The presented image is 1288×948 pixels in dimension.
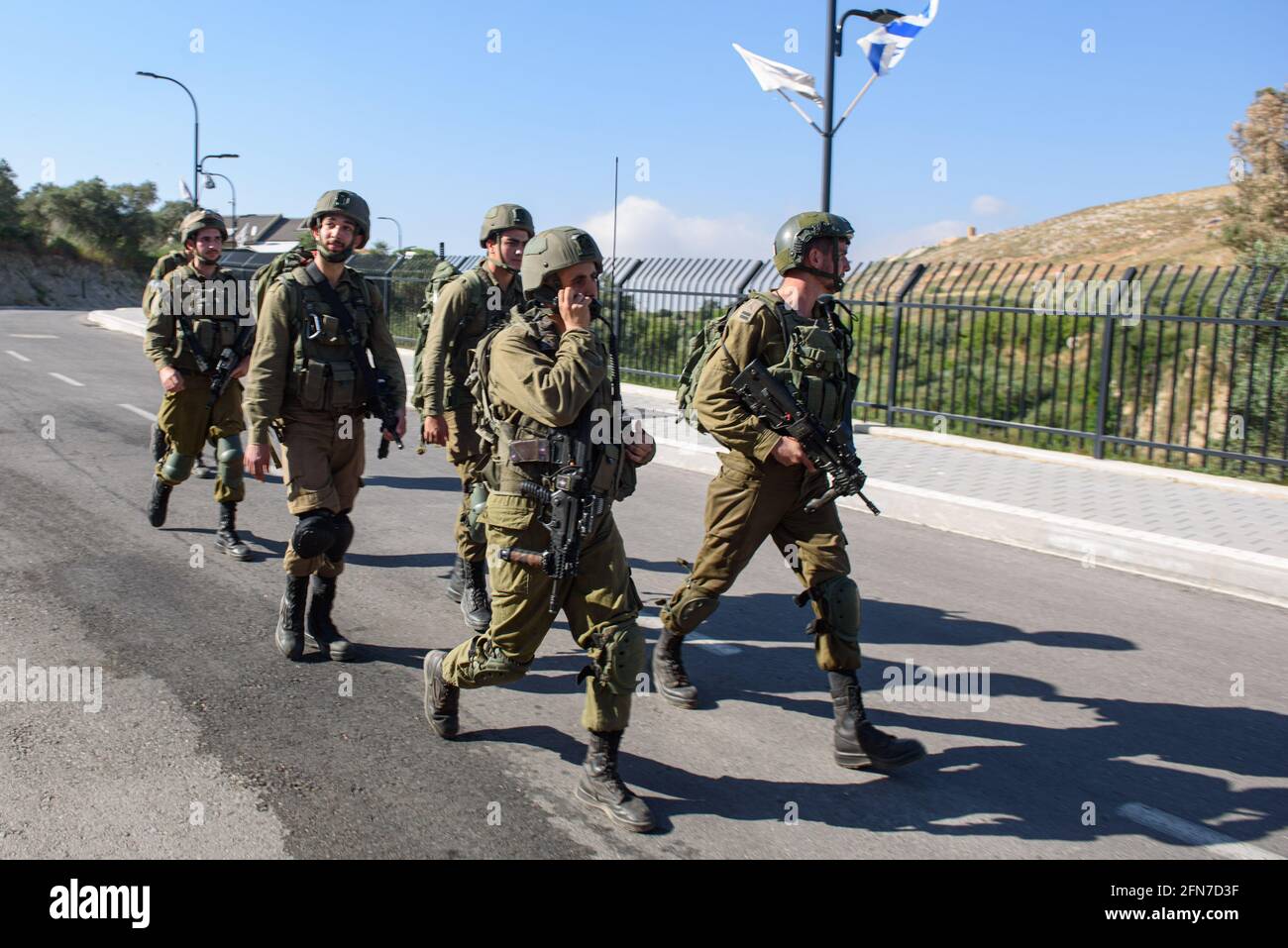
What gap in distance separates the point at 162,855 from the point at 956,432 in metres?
10.5

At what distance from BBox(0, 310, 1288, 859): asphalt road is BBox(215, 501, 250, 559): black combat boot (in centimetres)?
11

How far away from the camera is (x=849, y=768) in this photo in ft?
13.1

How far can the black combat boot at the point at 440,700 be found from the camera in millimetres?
4059

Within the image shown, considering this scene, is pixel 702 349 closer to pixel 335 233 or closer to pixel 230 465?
pixel 335 233

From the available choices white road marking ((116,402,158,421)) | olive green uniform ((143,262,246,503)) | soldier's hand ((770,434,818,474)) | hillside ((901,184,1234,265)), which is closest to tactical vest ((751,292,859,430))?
soldier's hand ((770,434,818,474))

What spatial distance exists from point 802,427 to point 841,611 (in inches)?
27.6

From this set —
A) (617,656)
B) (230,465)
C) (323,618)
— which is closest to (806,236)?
(617,656)

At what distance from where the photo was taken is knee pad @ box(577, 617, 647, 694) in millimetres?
3533

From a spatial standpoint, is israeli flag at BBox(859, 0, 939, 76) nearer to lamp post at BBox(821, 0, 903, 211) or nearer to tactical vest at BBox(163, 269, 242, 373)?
lamp post at BBox(821, 0, 903, 211)

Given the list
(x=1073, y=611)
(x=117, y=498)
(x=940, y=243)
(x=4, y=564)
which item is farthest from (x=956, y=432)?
(x=940, y=243)

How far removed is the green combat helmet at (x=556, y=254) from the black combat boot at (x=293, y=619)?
2149mm

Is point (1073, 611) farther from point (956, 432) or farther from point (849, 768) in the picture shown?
point (956, 432)

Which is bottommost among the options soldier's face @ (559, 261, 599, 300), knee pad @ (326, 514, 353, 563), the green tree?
knee pad @ (326, 514, 353, 563)

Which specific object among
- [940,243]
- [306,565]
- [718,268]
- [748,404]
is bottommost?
[306,565]
